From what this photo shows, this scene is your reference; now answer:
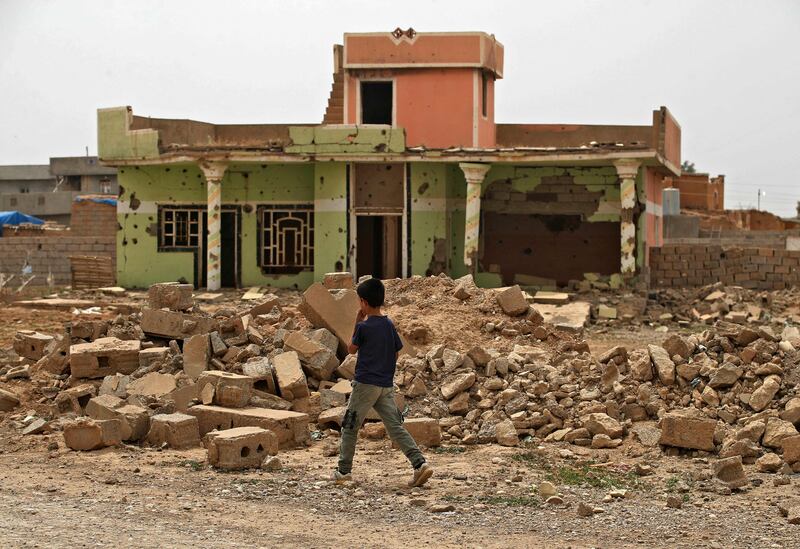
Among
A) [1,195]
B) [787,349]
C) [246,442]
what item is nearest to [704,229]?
[1,195]

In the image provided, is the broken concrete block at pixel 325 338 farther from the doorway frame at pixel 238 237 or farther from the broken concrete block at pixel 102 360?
the doorway frame at pixel 238 237

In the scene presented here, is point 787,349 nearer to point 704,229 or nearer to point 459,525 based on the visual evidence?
point 459,525

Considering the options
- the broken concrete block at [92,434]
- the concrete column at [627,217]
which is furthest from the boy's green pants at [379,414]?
the concrete column at [627,217]

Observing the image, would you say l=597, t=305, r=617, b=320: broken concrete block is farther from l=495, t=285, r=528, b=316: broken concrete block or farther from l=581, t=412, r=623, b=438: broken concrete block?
l=581, t=412, r=623, b=438: broken concrete block

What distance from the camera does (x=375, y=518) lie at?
694 centimetres

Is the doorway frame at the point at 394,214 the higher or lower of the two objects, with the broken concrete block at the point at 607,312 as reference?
higher

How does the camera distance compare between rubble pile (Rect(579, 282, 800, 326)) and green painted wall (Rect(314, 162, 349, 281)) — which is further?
green painted wall (Rect(314, 162, 349, 281))

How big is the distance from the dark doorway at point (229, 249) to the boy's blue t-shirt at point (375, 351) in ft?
55.6

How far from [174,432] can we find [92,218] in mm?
25000

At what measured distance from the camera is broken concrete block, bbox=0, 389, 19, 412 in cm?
1073

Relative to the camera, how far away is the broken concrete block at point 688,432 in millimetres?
A: 8898

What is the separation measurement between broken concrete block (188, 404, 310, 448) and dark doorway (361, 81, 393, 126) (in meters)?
17.1

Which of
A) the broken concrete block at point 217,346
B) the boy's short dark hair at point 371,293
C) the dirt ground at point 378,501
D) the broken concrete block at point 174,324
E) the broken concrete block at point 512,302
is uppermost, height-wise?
the boy's short dark hair at point 371,293

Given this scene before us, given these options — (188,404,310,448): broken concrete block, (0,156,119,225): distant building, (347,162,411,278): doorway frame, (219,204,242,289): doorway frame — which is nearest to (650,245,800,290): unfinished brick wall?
(347,162,411,278): doorway frame
